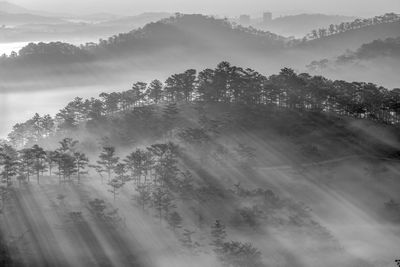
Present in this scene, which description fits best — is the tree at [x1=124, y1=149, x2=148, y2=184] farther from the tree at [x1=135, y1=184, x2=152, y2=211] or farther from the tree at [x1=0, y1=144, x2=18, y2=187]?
the tree at [x1=0, y1=144, x2=18, y2=187]

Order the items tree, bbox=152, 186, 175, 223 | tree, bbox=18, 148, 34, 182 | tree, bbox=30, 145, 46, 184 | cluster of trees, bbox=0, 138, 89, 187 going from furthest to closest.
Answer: tree, bbox=18, 148, 34, 182
tree, bbox=30, 145, 46, 184
cluster of trees, bbox=0, 138, 89, 187
tree, bbox=152, 186, 175, 223

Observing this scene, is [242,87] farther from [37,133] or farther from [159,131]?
[37,133]

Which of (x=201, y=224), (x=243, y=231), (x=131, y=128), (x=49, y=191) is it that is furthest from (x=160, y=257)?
(x=131, y=128)

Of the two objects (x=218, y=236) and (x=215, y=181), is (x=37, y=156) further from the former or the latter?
(x=218, y=236)

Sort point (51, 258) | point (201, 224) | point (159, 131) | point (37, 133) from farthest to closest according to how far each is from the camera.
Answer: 1. point (37, 133)
2. point (159, 131)
3. point (201, 224)
4. point (51, 258)

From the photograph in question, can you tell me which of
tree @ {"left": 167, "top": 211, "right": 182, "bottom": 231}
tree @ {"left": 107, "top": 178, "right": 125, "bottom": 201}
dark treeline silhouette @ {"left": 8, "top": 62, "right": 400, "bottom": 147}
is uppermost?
dark treeline silhouette @ {"left": 8, "top": 62, "right": 400, "bottom": 147}

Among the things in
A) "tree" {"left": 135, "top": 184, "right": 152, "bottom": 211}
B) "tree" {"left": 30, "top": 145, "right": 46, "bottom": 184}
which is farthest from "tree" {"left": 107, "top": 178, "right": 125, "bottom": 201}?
"tree" {"left": 30, "top": 145, "right": 46, "bottom": 184}

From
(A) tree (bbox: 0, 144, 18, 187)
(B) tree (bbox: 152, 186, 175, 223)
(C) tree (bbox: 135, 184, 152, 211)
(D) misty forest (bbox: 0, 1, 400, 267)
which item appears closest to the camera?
(D) misty forest (bbox: 0, 1, 400, 267)

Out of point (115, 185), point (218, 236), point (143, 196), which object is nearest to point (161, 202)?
point (143, 196)
